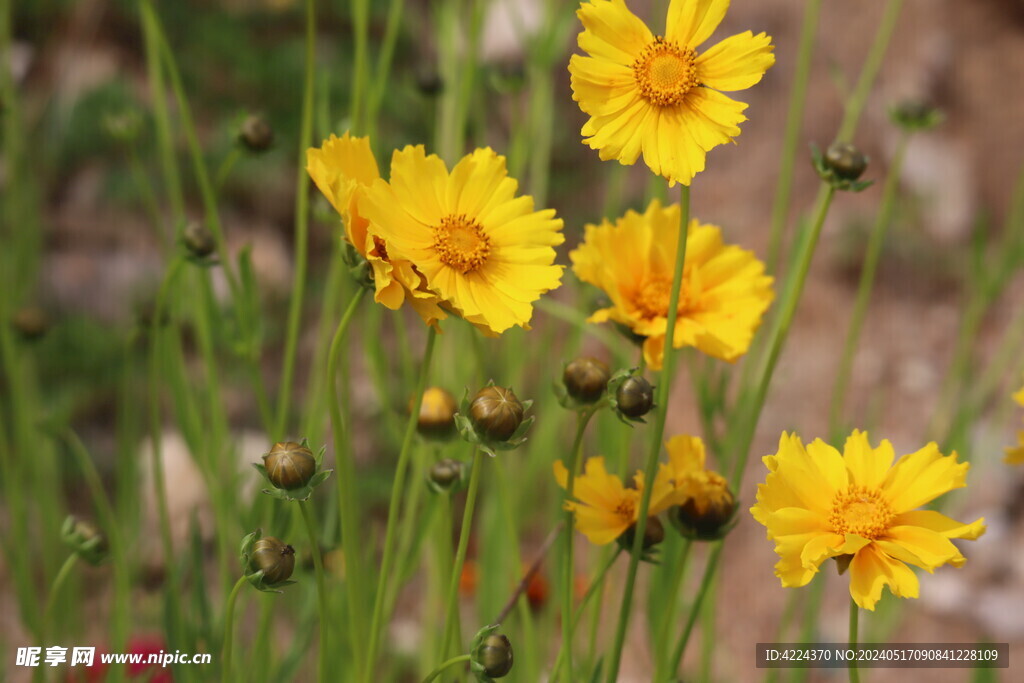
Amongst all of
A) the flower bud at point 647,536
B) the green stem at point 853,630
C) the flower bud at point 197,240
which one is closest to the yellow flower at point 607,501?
the flower bud at point 647,536

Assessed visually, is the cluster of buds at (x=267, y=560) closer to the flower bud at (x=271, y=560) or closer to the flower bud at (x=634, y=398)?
the flower bud at (x=271, y=560)

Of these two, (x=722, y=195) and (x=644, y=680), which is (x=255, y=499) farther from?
(x=722, y=195)

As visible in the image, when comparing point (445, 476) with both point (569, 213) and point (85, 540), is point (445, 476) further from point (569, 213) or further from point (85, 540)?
point (569, 213)

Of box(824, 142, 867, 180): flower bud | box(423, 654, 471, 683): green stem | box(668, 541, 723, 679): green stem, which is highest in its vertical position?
box(824, 142, 867, 180): flower bud

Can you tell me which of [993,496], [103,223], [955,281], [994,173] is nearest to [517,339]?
[993,496]

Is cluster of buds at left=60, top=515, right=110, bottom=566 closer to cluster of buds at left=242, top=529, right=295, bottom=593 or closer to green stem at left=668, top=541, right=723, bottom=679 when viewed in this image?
cluster of buds at left=242, top=529, right=295, bottom=593

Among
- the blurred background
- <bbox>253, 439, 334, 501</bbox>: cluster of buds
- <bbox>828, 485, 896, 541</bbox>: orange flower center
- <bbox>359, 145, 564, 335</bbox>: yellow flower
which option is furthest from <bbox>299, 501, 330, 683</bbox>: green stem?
the blurred background

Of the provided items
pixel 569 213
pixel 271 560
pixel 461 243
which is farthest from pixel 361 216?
pixel 569 213
